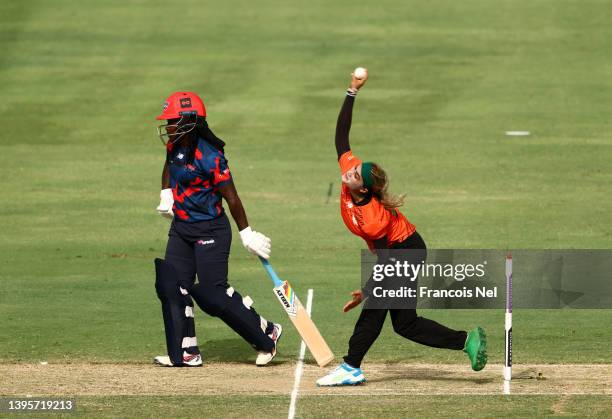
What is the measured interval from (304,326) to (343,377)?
2.64 ft

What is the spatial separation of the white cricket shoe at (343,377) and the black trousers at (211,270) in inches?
45.9

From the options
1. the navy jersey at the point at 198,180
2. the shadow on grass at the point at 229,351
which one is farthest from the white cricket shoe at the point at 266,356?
the navy jersey at the point at 198,180

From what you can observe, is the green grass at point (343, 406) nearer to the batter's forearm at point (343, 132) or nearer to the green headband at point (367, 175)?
the green headband at point (367, 175)

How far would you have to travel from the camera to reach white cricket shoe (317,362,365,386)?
1216 cm

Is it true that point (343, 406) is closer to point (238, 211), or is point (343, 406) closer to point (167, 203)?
point (238, 211)

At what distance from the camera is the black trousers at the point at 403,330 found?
1207 centimetres

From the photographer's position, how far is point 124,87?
30812 mm

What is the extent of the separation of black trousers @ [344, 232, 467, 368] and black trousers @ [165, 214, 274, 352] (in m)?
1.31

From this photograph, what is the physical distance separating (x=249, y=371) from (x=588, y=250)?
753 centimetres

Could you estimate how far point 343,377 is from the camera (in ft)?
39.9

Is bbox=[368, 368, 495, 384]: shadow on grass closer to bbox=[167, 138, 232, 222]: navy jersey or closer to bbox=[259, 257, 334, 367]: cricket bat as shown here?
bbox=[259, 257, 334, 367]: cricket bat

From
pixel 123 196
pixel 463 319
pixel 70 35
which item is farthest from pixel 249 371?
pixel 70 35

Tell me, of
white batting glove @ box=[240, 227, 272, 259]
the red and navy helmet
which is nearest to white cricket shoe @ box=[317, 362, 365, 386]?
white batting glove @ box=[240, 227, 272, 259]

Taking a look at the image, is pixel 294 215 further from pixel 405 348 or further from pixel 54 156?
pixel 405 348
